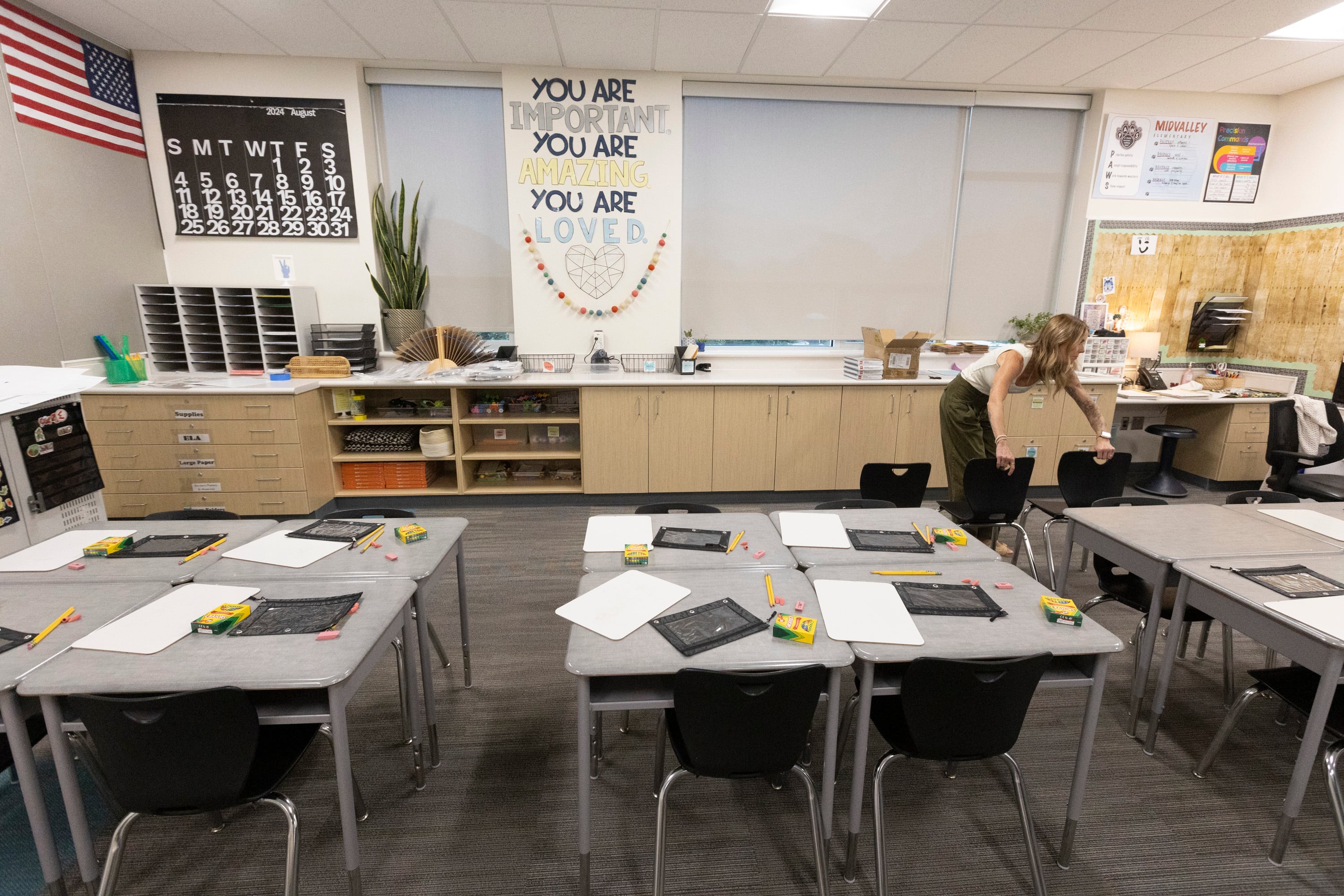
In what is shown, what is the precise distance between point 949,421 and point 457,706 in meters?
2.94

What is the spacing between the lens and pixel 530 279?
4727 millimetres

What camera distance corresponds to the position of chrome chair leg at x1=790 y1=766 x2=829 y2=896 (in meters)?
1.57

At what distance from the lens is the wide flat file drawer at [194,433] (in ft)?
12.9

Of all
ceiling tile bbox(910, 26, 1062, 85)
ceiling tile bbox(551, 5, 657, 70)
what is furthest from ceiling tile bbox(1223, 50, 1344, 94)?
ceiling tile bbox(551, 5, 657, 70)

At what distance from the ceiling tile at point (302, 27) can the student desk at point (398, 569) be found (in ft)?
10.2

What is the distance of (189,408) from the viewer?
3.95 meters

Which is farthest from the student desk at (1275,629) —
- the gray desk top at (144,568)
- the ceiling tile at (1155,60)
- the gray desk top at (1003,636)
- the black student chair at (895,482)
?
the ceiling tile at (1155,60)

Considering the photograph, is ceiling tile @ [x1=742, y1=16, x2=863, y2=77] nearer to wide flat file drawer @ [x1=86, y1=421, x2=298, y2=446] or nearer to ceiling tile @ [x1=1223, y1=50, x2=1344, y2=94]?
ceiling tile @ [x1=1223, y1=50, x2=1344, y2=94]

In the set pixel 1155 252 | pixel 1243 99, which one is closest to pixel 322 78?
pixel 1155 252

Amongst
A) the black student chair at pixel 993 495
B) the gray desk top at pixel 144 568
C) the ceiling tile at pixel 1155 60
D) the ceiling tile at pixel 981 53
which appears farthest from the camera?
the ceiling tile at pixel 1155 60

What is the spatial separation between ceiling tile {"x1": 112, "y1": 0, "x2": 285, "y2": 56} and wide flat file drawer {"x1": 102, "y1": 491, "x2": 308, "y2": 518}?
293cm

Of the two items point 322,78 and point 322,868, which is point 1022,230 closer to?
point 322,78

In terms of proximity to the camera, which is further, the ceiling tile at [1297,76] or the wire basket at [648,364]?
the wire basket at [648,364]

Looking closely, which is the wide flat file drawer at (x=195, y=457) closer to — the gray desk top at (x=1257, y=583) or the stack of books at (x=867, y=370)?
the stack of books at (x=867, y=370)
